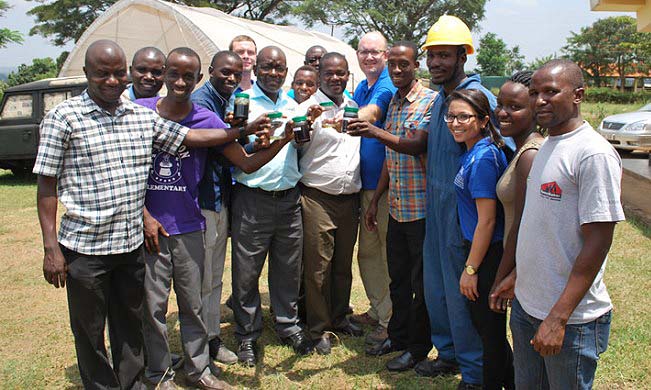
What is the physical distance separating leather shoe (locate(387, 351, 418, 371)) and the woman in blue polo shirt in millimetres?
808

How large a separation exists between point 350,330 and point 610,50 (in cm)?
5008

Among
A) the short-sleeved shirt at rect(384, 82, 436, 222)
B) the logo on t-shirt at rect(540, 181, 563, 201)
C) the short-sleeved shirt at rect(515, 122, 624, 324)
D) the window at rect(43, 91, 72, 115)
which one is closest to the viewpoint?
the short-sleeved shirt at rect(515, 122, 624, 324)

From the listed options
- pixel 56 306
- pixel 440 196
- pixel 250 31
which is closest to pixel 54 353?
pixel 56 306

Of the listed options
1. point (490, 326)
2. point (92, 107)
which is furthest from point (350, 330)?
point (92, 107)

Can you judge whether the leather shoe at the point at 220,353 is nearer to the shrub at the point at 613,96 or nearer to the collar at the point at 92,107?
the collar at the point at 92,107

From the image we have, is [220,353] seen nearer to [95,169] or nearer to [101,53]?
[95,169]

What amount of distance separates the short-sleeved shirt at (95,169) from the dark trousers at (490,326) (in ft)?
6.03

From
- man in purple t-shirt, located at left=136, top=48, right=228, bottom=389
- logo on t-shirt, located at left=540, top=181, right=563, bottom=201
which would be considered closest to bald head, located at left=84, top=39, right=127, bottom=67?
man in purple t-shirt, located at left=136, top=48, right=228, bottom=389

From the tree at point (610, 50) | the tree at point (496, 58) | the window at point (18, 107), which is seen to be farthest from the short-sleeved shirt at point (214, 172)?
the tree at point (496, 58)

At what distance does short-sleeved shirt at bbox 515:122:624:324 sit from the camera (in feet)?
6.20

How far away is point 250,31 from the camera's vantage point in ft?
51.3

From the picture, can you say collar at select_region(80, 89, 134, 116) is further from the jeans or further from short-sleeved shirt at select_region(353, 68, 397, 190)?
the jeans

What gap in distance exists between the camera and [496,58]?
194 feet

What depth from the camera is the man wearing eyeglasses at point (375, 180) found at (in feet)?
13.1
